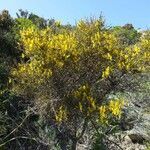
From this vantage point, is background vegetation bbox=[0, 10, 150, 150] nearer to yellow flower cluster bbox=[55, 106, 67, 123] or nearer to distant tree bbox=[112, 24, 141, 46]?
yellow flower cluster bbox=[55, 106, 67, 123]

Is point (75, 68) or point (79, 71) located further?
point (79, 71)

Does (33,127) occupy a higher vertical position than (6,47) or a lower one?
lower

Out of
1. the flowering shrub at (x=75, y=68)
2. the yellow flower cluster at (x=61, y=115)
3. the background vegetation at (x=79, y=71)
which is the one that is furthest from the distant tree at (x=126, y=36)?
the yellow flower cluster at (x=61, y=115)

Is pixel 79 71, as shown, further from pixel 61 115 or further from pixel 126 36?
pixel 126 36

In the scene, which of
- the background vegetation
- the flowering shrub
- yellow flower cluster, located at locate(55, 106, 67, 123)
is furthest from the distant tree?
yellow flower cluster, located at locate(55, 106, 67, 123)

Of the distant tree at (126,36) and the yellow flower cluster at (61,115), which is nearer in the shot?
the yellow flower cluster at (61,115)

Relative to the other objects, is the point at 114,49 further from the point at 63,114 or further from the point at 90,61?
the point at 63,114

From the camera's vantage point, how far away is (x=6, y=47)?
17.9 m

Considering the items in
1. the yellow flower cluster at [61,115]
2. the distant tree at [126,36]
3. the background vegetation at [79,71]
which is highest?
the distant tree at [126,36]

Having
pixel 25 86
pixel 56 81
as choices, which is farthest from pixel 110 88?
pixel 25 86

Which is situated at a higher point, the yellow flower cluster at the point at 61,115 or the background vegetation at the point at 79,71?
the background vegetation at the point at 79,71

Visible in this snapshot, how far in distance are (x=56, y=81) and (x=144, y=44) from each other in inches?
109

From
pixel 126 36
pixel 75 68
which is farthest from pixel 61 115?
pixel 126 36

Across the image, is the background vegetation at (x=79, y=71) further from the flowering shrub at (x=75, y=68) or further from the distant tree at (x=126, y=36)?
the distant tree at (x=126, y=36)
